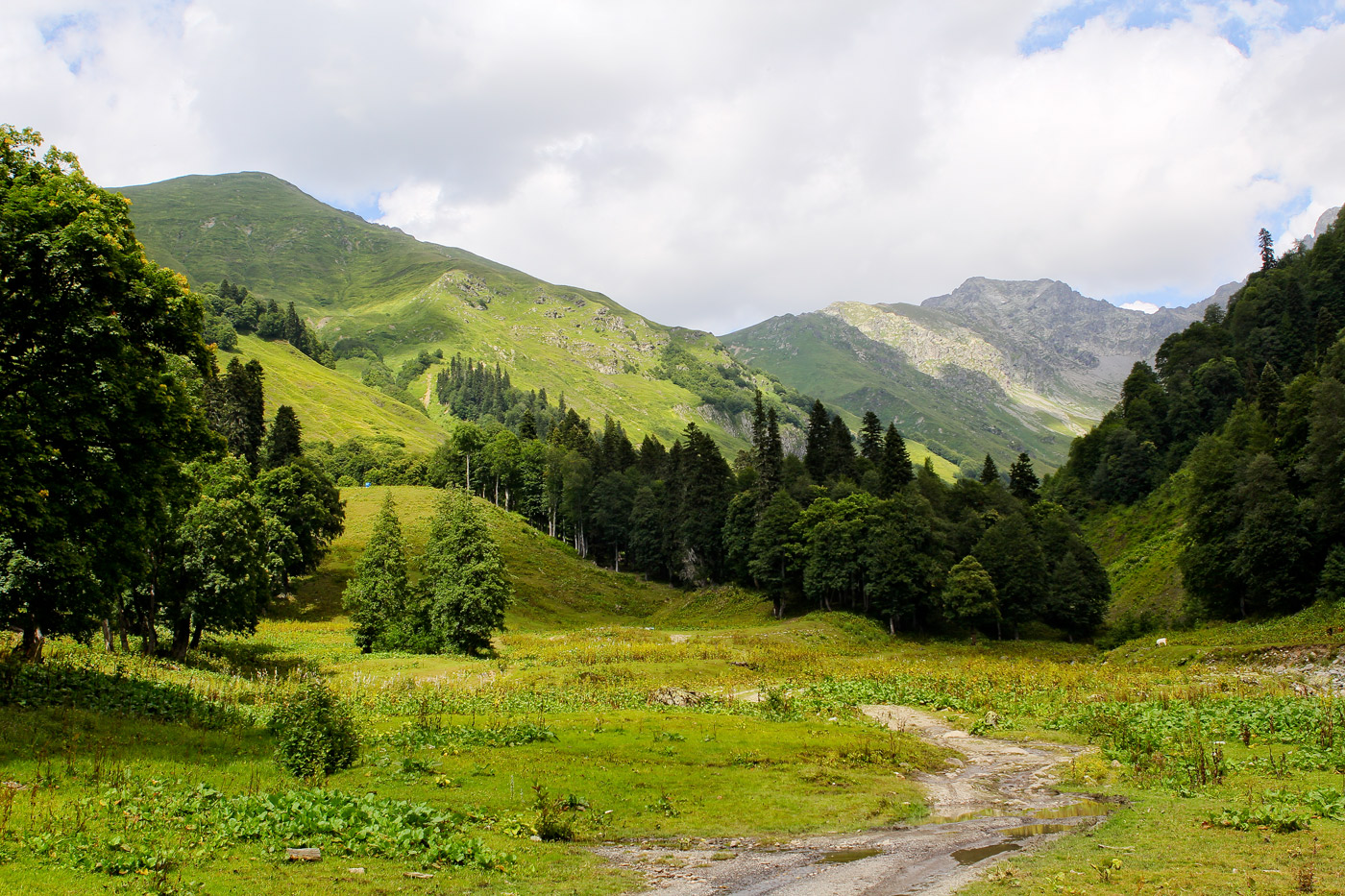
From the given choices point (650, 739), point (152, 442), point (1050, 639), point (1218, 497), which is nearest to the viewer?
point (152, 442)

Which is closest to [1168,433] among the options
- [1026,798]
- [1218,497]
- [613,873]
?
[1218,497]

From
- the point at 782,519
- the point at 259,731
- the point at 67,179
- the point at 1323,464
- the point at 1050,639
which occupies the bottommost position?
the point at 1050,639

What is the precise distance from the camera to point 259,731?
23.4 meters

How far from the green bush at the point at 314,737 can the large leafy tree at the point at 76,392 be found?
23.9 feet

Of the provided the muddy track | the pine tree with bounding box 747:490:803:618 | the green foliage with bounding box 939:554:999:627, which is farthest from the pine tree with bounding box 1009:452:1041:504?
the muddy track

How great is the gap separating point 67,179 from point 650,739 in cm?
2669

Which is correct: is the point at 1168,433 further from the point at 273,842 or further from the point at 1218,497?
the point at 273,842

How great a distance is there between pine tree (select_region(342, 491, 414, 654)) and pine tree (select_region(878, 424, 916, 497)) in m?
64.0

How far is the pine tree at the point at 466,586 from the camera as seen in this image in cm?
5647

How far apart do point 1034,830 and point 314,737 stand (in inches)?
740

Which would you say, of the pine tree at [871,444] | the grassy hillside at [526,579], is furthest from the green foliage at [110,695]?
the pine tree at [871,444]

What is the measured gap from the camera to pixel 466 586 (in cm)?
5666

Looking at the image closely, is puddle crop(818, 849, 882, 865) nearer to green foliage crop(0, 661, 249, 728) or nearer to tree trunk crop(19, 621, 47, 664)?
green foliage crop(0, 661, 249, 728)

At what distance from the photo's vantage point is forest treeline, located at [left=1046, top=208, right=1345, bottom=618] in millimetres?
59281
